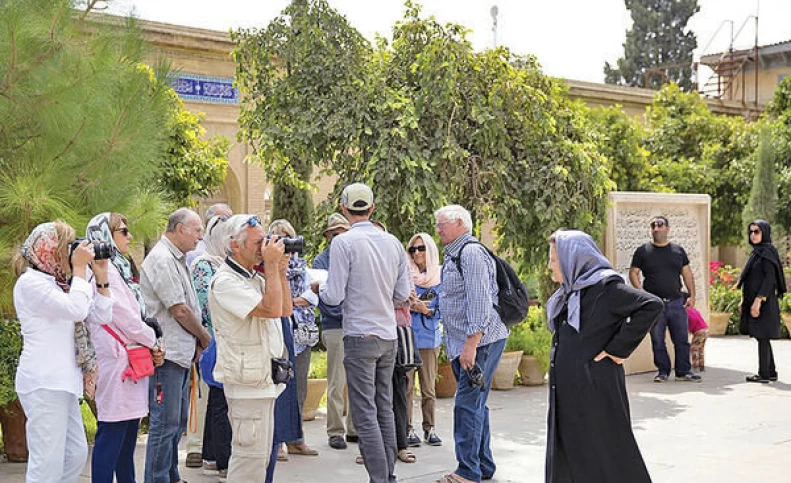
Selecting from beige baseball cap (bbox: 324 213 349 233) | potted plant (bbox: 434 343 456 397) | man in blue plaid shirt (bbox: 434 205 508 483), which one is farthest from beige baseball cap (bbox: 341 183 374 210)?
potted plant (bbox: 434 343 456 397)

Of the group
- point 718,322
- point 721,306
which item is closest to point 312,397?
point 718,322

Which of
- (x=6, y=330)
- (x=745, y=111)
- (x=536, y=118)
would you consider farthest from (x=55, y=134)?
(x=745, y=111)

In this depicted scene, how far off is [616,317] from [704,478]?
90.9 inches

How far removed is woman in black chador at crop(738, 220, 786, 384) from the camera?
1138 centimetres

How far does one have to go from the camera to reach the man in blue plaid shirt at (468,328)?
6543mm

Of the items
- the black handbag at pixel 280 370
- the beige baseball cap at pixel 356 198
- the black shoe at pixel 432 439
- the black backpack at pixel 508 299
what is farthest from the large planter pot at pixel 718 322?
the black handbag at pixel 280 370

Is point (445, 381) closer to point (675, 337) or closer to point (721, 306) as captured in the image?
point (675, 337)

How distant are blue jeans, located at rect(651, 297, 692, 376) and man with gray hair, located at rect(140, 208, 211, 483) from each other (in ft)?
21.3

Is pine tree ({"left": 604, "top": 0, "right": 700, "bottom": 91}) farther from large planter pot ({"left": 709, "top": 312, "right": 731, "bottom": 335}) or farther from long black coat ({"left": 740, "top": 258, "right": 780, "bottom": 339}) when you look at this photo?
long black coat ({"left": 740, "top": 258, "right": 780, "bottom": 339})

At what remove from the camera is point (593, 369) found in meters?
5.34

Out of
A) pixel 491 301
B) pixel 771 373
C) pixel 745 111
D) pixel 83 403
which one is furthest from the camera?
pixel 745 111

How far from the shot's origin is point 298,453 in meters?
7.68

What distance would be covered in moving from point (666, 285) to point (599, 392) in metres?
6.26

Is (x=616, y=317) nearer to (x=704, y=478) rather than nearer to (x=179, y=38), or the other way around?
(x=704, y=478)
